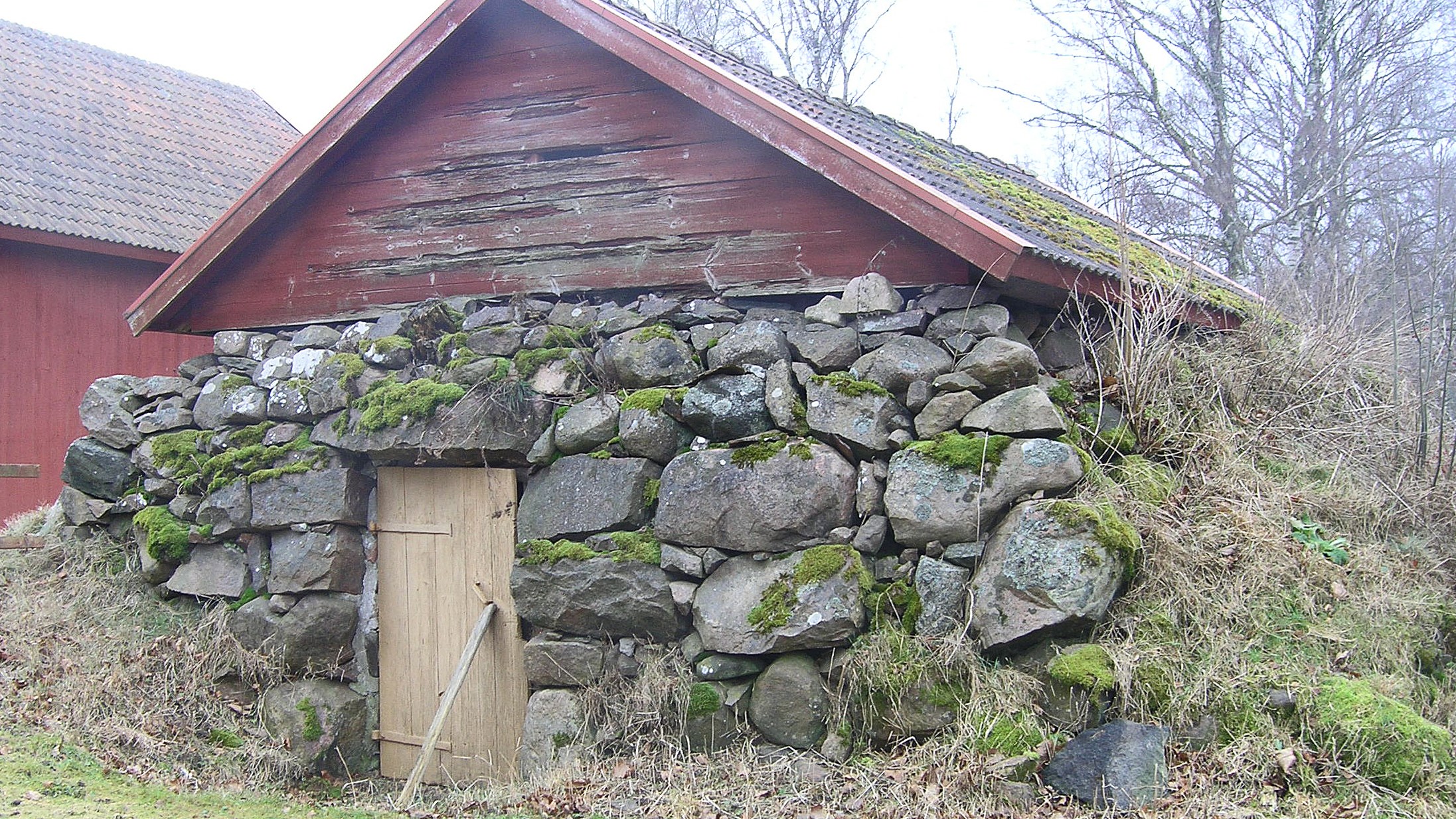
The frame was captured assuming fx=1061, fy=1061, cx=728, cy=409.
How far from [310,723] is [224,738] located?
→ 0.52 m

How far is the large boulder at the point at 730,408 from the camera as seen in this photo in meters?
5.57

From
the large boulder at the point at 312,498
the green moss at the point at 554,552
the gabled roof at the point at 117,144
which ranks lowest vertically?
the green moss at the point at 554,552

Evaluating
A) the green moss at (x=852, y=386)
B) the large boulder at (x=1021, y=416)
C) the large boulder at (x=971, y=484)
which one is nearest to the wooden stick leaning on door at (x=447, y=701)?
the green moss at (x=852, y=386)

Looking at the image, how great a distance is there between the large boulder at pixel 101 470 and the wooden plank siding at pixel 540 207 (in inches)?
44.2

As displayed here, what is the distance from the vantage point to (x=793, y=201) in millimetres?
6039

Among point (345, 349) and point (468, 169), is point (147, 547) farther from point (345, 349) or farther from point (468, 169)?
point (468, 169)

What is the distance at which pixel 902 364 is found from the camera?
17.7 ft

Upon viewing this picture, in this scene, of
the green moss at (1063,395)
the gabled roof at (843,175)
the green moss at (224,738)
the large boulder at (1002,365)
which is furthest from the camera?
the green moss at (224,738)

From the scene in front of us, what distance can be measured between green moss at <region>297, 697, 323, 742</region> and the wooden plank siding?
2.63 metres

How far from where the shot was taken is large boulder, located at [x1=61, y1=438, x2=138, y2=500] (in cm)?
755

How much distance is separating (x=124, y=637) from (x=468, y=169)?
3830 millimetres

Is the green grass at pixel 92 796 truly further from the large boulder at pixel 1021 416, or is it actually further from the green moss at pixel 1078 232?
the green moss at pixel 1078 232

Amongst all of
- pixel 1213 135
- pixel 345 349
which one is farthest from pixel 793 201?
pixel 1213 135

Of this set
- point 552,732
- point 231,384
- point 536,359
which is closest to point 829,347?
point 536,359
